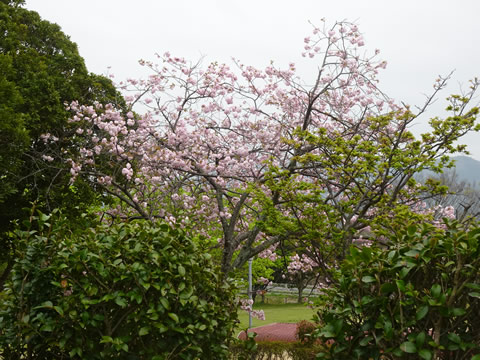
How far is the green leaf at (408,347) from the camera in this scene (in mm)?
2840

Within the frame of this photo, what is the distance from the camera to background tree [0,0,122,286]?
10.9m

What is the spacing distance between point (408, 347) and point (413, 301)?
28cm

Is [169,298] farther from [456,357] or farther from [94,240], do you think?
[456,357]

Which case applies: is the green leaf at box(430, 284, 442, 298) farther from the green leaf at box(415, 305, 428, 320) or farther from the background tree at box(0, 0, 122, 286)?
the background tree at box(0, 0, 122, 286)

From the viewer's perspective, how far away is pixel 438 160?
7230 mm

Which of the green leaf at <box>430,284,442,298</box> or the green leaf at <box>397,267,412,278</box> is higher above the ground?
the green leaf at <box>397,267,412,278</box>

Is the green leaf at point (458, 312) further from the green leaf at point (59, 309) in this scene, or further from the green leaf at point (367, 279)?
the green leaf at point (59, 309)

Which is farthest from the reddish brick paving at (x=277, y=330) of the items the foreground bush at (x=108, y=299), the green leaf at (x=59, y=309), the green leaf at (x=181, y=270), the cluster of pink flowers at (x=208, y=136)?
the green leaf at (x=59, y=309)

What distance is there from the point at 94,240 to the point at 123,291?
459 millimetres

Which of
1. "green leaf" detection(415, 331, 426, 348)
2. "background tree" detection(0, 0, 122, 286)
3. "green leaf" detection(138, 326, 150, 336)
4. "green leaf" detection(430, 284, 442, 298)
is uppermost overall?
"background tree" detection(0, 0, 122, 286)

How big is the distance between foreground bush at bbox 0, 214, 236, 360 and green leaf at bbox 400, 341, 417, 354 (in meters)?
1.43

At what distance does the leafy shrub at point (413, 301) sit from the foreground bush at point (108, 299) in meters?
1.03

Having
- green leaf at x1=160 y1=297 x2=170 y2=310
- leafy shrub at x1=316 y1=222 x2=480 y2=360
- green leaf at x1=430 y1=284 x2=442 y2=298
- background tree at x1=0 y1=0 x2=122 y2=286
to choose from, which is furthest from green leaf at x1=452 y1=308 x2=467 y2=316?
background tree at x1=0 y1=0 x2=122 y2=286

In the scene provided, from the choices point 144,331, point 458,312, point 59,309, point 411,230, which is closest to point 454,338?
point 458,312
